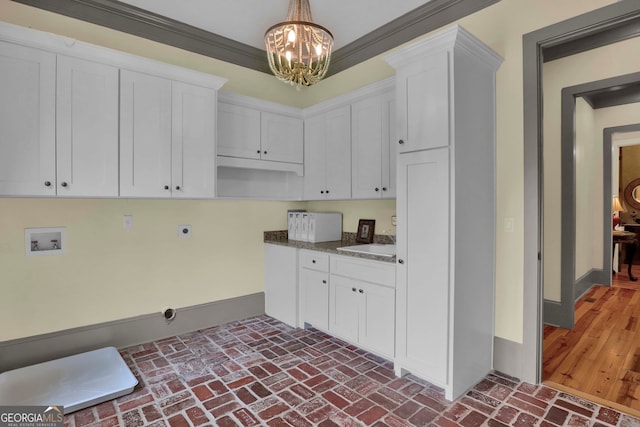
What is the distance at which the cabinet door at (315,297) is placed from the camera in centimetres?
314

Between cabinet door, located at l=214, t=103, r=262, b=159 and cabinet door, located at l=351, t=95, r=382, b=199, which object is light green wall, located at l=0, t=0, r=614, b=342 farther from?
cabinet door, located at l=214, t=103, r=262, b=159

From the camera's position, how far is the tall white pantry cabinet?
2.19 m

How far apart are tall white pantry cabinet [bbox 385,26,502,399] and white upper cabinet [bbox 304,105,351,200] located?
919mm

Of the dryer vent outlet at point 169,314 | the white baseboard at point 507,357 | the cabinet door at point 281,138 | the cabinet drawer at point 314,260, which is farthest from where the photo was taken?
the cabinet door at point 281,138

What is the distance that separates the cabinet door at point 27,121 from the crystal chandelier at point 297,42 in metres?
1.60

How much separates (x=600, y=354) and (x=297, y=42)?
138 inches

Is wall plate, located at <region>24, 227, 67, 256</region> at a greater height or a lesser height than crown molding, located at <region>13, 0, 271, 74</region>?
lesser

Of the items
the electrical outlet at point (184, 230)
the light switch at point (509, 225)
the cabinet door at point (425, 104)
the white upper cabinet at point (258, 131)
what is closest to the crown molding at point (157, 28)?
the white upper cabinet at point (258, 131)

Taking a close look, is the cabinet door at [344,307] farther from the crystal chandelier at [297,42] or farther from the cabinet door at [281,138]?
the crystal chandelier at [297,42]

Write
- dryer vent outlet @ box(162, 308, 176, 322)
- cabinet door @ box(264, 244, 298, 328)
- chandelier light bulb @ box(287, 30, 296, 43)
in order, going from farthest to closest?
1. cabinet door @ box(264, 244, 298, 328)
2. dryer vent outlet @ box(162, 308, 176, 322)
3. chandelier light bulb @ box(287, 30, 296, 43)

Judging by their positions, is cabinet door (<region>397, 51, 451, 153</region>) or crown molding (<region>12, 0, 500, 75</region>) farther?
crown molding (<region>12, 0, 500, 75</region>)

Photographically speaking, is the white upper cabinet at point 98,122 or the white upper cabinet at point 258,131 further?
the white upper cabinet at point 258,131

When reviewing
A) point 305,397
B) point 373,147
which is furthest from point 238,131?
point 305,397

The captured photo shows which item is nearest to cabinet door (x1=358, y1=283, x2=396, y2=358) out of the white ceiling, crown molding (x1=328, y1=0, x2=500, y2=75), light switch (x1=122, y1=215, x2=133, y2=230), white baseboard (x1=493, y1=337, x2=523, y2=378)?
white baseboard (x1=493, y1=337, x2=523, y2=378)
